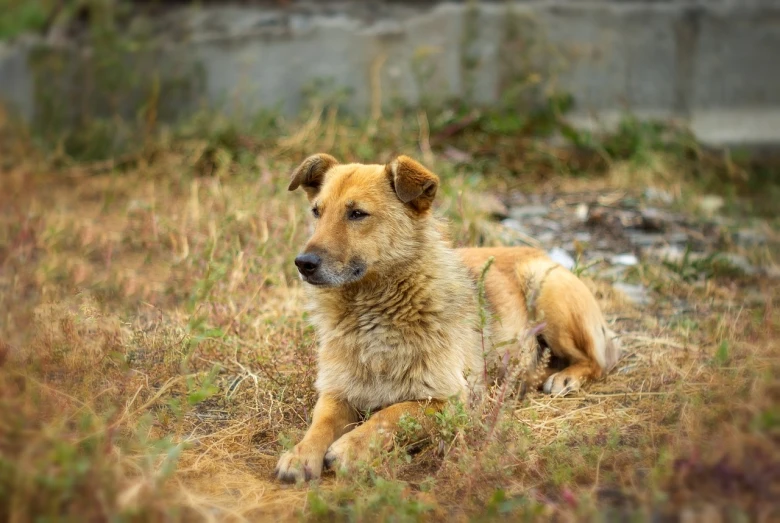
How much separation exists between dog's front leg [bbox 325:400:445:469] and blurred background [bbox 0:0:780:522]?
8 centimetres

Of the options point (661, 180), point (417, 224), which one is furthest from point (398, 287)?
point (661, 180)

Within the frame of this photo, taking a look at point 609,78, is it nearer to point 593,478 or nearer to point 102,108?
point 102,108

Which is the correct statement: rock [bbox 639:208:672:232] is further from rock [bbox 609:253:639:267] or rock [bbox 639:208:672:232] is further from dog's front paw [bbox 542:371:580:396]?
dog's front paw [bbox 542:371:580:396]

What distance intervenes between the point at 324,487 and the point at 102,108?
763 cm

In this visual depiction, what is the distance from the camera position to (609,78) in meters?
9.78

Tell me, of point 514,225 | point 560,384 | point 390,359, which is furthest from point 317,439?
point 514,225

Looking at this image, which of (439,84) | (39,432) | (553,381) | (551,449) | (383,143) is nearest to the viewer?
(39,432)

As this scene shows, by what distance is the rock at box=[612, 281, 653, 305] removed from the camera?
6.22 m

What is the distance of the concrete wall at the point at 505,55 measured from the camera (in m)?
9.67

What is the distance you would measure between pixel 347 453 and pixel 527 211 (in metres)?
4.77

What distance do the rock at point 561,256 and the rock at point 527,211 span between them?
955 mm

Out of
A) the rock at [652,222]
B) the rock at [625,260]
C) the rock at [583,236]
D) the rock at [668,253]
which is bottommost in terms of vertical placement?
the rock at [625,260]

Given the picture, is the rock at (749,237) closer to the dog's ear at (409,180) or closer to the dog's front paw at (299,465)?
the dog's ear at (409,180)

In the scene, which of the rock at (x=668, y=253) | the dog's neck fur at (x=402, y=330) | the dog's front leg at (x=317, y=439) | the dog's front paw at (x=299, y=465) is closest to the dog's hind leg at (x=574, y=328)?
the dog's neck fur at (x=402, y=330)
